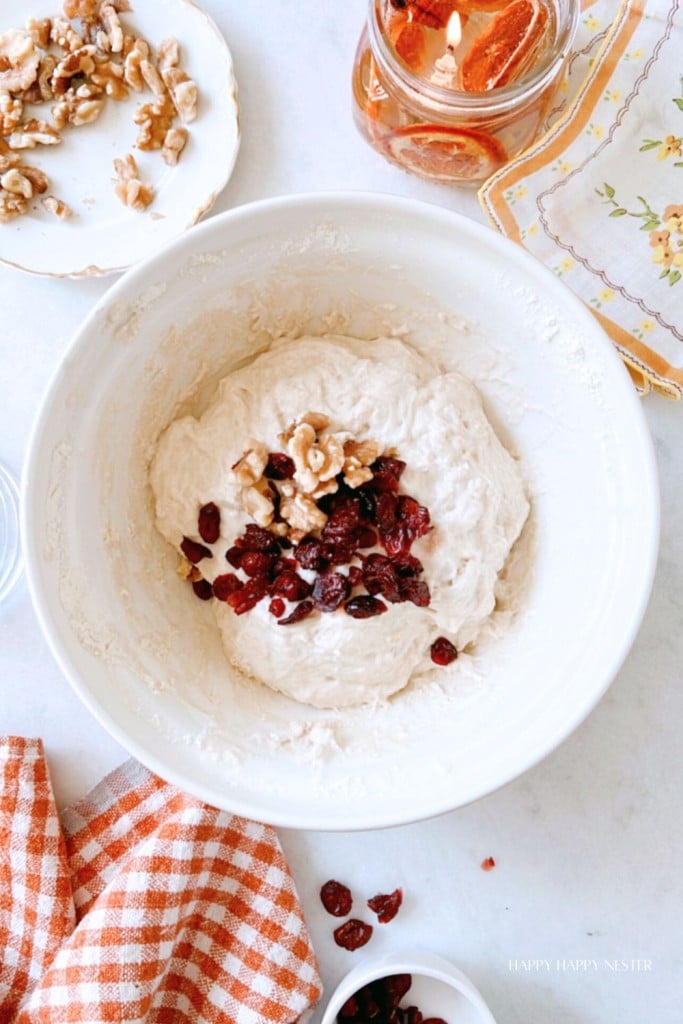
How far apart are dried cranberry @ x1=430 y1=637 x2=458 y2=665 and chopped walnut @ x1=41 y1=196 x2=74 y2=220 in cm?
86

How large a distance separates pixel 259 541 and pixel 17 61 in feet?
2.73

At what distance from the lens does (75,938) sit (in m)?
1.40

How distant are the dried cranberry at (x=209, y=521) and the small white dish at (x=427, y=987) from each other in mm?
683

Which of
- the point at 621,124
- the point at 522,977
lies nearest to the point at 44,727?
the point at 522,977

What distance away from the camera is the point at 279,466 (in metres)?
1.27

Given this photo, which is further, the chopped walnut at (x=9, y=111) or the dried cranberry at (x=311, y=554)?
the chopped walnut at (x=9, y=111)

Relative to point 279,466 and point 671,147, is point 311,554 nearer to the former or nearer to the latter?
point 279,466

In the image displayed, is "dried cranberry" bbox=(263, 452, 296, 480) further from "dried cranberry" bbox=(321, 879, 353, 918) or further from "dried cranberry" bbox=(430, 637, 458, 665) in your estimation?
"dried cranberry" bbox=(321, 879, 353, 918)

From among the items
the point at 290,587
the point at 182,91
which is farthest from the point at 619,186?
the point at 290,587

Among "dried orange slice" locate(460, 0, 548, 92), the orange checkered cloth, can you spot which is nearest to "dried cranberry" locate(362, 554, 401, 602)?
the orange checkered cloth

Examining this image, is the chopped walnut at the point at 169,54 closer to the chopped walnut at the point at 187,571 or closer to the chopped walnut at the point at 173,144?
the chopped walnut at the point at 173,144

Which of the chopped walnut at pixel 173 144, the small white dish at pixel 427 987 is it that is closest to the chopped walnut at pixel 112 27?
the chopped walnut at pixel 173 144

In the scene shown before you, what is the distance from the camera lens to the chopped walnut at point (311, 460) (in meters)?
1.24

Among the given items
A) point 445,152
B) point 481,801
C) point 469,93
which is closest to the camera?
point 469,93
